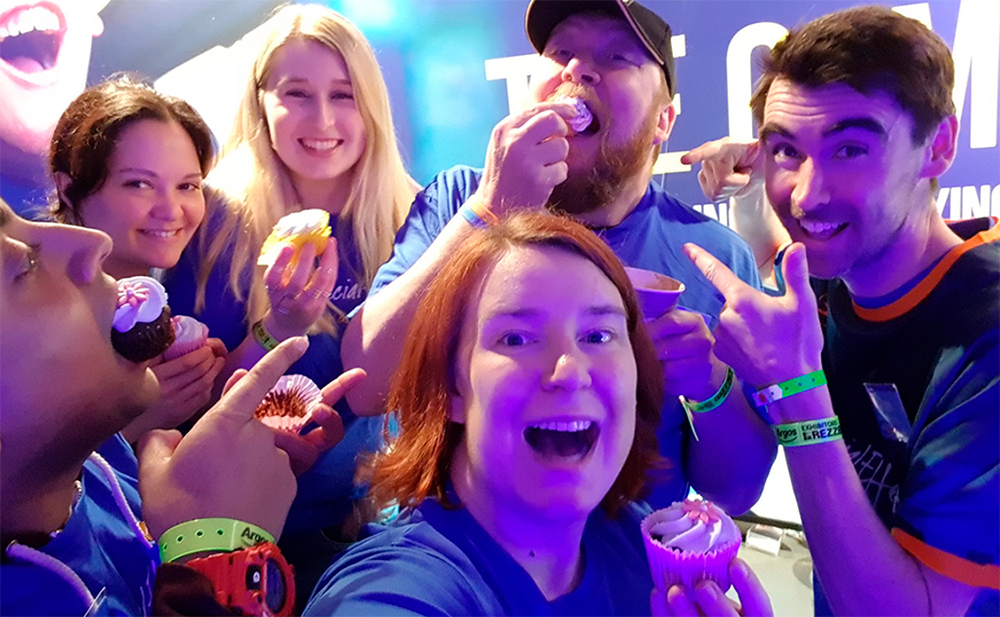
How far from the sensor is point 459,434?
3.94 feet

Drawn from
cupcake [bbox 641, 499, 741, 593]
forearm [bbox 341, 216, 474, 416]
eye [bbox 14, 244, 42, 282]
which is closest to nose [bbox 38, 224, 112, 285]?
eye [bbox 14, 244, 42, 282]

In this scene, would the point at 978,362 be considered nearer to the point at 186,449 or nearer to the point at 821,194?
the point at 821,194

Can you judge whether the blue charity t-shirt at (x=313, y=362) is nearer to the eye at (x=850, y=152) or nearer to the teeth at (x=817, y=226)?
the teeth at (x=817, y=226)

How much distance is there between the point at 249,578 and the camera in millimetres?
1062

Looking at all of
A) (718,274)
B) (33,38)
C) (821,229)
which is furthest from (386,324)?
(33,38)

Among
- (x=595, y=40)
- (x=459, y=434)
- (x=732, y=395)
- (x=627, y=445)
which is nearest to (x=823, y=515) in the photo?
(x=732, y=395)

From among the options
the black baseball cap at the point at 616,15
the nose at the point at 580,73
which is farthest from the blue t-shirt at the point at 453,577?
the black baseball cap at the point at 616,15

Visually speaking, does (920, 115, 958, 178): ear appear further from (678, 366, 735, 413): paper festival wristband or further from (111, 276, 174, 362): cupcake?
(111, 276, 174, 362): cupcake

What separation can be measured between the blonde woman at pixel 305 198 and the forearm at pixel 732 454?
68 cm

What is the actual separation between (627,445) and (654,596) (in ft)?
0.83

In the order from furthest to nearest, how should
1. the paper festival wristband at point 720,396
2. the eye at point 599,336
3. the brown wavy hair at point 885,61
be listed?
1. the paper festival wristband at point 720,396
2. the brown wavy hair at point 885,61
3. the eye at point 599,336

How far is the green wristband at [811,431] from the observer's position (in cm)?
116

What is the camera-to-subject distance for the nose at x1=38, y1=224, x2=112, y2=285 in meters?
1.08

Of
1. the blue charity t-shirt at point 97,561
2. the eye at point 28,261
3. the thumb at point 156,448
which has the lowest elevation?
the blue charity t-shirt at point 97,561
